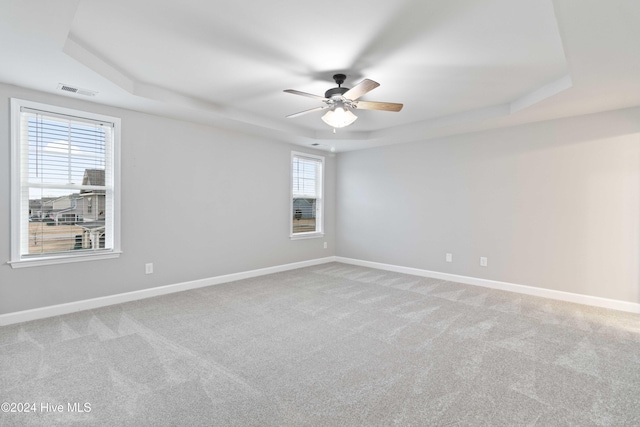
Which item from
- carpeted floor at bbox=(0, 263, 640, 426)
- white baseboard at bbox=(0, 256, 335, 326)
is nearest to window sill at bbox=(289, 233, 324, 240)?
white baseboard at bbox=(0, 256, 335, 326)

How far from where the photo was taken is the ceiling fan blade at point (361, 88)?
257cm

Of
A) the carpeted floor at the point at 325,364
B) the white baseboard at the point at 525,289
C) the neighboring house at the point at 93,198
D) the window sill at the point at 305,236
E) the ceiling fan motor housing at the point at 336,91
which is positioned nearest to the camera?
the carpeted floor at the point at 325,364

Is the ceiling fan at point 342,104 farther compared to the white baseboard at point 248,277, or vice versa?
Answer: the white baseboard at point 248,277

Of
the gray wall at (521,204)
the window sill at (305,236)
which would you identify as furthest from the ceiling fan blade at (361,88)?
the window sill at (305,236)

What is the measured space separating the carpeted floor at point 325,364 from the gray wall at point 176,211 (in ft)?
1.27

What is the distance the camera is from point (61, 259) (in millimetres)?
3320

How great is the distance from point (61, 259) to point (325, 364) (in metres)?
3.03

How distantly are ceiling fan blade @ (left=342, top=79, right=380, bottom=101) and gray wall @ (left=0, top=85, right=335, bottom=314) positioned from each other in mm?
2496

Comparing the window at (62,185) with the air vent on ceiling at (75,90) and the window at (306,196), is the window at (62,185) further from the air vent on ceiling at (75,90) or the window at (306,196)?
the window at (306,196)

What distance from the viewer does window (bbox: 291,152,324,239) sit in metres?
5.89

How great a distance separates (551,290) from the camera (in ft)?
13.4

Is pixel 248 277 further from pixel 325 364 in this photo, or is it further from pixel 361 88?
pixel 361 88

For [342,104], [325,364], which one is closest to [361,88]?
[342,104]

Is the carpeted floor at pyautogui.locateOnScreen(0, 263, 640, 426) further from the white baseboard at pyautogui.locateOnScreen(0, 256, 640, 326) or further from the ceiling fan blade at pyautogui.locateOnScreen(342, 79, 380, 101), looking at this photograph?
the ceiling fan blade at pyautogui.locateOnScreen(342, 79, 380, 101)
